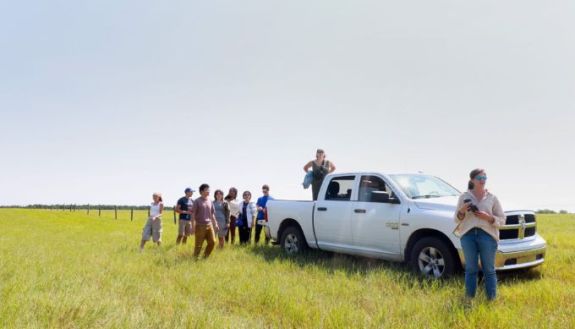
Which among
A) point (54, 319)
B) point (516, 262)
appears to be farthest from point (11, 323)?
point (516, 262)

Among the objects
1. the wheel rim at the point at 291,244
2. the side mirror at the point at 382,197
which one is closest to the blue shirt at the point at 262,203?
the wheel rim at the point at 291,244

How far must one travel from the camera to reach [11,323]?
4.33 meters

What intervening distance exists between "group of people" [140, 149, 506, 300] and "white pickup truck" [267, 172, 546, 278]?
1017mm

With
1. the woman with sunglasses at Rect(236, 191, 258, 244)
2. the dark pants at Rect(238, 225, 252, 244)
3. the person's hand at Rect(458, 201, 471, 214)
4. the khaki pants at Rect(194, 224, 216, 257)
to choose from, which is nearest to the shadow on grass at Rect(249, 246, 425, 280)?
the khaki pants at Rect(194, 224, 216, 257)

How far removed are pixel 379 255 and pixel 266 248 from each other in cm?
398

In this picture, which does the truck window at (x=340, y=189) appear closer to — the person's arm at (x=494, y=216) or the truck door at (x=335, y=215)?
the truck door at (x=335, y=215)

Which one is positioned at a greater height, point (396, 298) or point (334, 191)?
point (334, 191)

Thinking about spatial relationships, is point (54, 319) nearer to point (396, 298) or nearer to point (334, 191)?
point (396, 298)

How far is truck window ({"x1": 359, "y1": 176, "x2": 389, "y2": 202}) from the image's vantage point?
8.20 meters

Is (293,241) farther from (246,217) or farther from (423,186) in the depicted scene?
(423,186)

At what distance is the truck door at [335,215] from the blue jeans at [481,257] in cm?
304

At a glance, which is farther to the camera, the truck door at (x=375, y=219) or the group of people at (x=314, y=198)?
the truck door at (x=375, y=219)

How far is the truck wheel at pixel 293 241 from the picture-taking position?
9742mm

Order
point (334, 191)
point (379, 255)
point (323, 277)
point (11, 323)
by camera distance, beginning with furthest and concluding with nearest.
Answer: point (334, 191)
point (379, 255)
point (323, 277)
point (11, 323)
